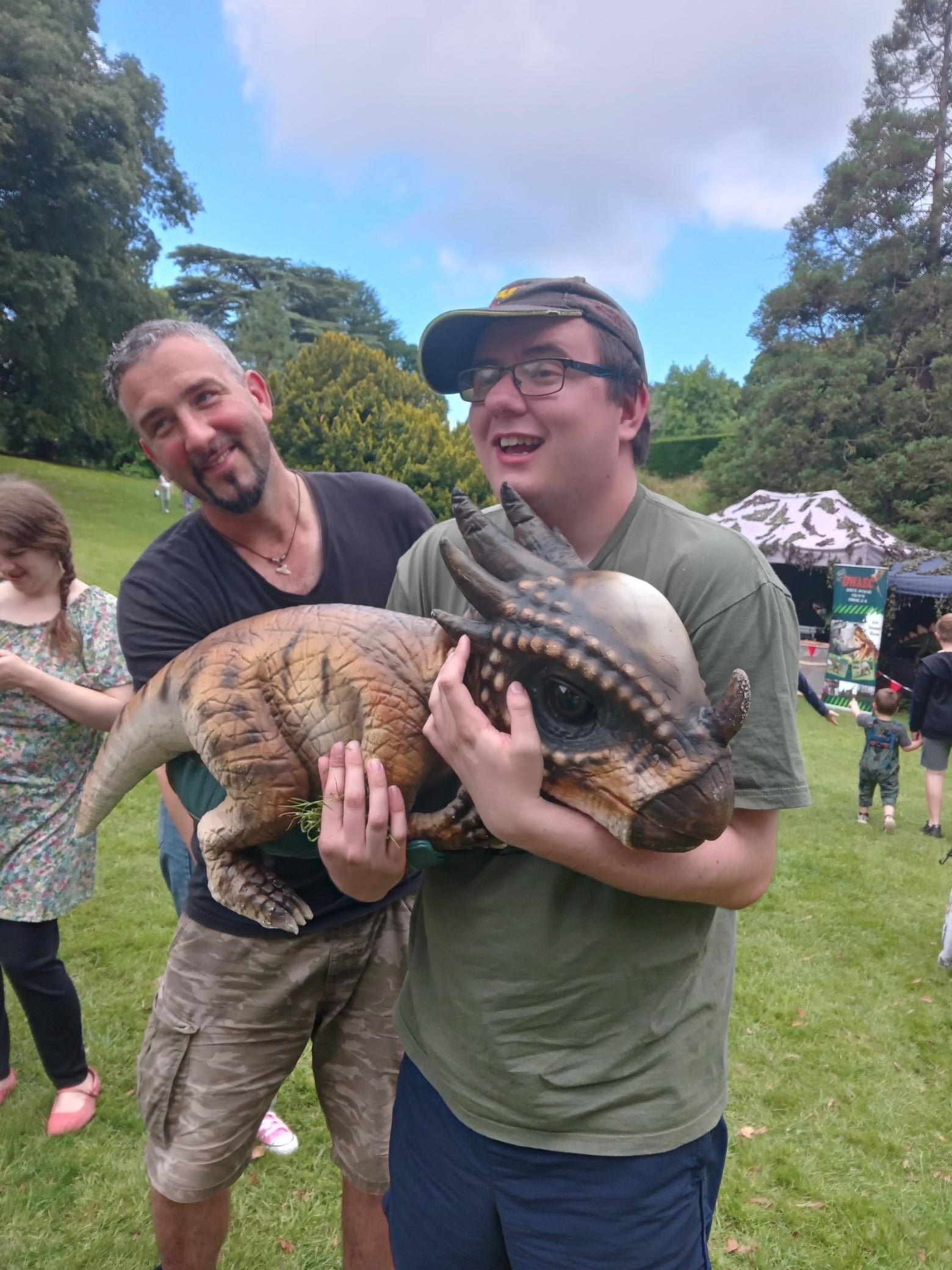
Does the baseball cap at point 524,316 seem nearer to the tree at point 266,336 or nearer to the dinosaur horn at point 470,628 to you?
the dinosaur horn at point 470,628

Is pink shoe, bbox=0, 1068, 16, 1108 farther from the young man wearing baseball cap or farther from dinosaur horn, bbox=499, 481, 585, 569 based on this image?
dinosaur horn, bbox=499, 481, 585, 569

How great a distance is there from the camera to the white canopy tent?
1720 centimetres

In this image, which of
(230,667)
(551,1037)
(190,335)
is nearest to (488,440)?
(230,667)

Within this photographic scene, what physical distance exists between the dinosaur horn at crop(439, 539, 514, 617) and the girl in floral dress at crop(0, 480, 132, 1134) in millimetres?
2477

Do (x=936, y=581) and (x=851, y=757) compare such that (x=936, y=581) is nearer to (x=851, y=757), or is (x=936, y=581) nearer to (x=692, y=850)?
(x=851, y=757)

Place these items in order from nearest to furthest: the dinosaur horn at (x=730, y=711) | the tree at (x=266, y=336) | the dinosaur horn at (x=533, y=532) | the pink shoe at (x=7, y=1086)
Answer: the dinosaur horn at (x=730, y=711) → the dinosaur horn at (x=533, y=532) → the pink shoe at (x=7, y=1086) → the tree at (x=266, y=336)

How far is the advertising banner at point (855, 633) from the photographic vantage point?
44.6ft

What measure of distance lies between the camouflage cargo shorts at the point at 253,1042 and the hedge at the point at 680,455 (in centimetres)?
3785

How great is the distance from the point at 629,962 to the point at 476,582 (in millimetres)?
814

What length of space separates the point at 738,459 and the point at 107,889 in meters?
25.5

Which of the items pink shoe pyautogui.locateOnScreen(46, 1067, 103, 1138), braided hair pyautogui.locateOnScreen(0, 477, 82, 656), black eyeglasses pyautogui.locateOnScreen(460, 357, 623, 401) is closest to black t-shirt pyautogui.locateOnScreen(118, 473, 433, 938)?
black eyeglasses pyautogui.locateOnScreen(460, 357, 623, 401)

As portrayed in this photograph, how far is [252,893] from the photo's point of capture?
183 centimetres

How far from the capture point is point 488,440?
162 centimetres

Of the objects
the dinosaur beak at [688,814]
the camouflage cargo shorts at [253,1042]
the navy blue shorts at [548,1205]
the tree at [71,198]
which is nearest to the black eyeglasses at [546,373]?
the dinosaur beak at [688,814]
